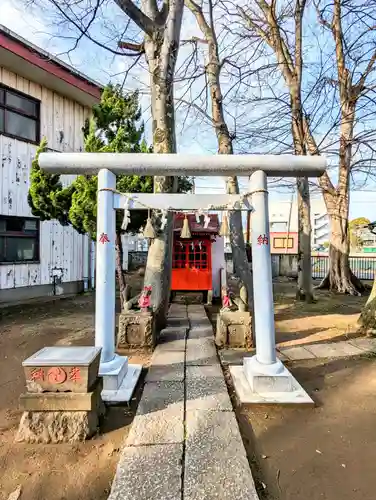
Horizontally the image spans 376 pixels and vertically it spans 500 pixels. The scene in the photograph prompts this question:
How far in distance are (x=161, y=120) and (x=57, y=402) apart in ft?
17.0

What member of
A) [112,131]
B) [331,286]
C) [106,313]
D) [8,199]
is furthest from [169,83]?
[331,286]

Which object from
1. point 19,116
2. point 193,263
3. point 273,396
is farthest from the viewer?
point 193,263

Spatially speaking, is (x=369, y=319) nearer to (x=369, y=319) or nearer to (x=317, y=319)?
(x=369, y=319)

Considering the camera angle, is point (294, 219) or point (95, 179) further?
point (294, 219)

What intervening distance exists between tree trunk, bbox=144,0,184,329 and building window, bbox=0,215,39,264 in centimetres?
559

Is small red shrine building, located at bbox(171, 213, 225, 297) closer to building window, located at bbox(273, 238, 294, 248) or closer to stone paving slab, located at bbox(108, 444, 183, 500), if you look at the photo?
stone paving slab, located at bbox(108, 444, 183, 500)

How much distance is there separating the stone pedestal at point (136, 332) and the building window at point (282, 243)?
78.4 ft

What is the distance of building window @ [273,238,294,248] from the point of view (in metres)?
28.2

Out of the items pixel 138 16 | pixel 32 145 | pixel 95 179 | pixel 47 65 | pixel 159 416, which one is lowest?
pixel 159 416

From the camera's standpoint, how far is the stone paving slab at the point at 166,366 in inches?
166

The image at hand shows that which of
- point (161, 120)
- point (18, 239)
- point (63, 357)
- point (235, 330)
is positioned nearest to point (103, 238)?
point (63, 357)

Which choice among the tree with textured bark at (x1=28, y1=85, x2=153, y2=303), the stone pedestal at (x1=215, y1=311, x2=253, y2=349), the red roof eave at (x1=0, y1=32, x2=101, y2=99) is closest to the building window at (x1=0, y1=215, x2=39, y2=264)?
the tree with textured bark at (x1=28, y1=85, x2=153, y2=303)

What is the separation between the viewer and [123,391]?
3662 mm

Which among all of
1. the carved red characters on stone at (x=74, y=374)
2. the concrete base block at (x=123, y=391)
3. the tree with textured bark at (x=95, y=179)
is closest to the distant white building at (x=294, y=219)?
the tree with textured bark at (x=95, y=179)
